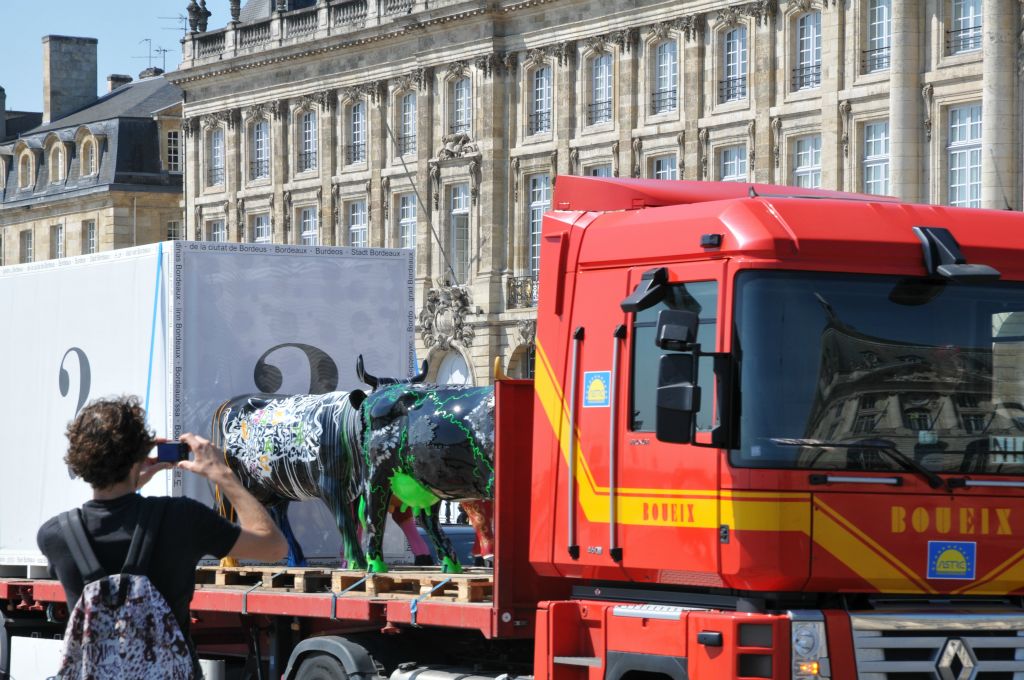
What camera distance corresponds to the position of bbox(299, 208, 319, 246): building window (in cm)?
5412

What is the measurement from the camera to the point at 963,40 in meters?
36.0

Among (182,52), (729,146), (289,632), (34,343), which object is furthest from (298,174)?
(289,632)

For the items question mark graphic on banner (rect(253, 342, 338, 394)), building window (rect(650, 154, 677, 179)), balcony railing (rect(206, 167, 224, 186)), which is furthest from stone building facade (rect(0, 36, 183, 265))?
question mark graphic on banner (rect(253, 342, 338, 394))

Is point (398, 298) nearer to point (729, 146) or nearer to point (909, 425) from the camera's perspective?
point (909, 425)

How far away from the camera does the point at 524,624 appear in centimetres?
912

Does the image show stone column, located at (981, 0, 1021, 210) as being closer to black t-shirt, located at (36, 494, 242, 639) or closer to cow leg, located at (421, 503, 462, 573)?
cow leg, located at (421, 503, 462, 573)

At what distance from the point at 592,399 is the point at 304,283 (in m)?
4.63

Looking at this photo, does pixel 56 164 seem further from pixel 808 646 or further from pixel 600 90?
pixel 808 646

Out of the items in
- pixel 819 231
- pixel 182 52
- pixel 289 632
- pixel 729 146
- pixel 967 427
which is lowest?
pixel 289 632

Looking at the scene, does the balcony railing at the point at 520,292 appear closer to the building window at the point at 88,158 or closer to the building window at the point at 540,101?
the building window at the point at 540,101

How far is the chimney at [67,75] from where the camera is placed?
6950 centimetres

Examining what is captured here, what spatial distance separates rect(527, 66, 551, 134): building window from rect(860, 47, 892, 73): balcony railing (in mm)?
9833

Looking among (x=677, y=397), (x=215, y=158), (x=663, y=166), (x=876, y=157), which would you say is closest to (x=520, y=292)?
(x=663, y=166)

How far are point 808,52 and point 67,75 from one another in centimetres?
3666
